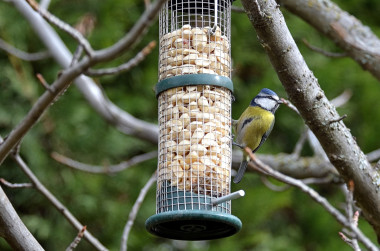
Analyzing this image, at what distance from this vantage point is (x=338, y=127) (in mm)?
3068

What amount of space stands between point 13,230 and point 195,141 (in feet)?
2.87

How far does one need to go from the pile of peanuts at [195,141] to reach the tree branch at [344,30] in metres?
0.94

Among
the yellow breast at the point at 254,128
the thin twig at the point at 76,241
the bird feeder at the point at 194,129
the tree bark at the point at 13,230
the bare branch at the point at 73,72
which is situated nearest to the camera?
the bare branch at the point at 73,72

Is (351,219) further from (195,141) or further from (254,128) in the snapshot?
(254,128)

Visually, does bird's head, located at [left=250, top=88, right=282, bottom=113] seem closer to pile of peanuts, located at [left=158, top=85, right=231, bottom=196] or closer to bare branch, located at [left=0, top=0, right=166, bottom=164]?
pile of peanuts, located at [left=158, top=85, right=231, bottom=196]

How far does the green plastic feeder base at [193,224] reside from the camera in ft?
9.87

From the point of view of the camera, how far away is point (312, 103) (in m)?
3.01

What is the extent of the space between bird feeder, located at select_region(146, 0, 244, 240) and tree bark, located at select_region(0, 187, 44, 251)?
537 millimetres

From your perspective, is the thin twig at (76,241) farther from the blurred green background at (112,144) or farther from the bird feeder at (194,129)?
the blurred green background at (112,144)

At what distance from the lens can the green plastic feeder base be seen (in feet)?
9.87

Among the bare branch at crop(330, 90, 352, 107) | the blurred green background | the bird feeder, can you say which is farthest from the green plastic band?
the blurred green background

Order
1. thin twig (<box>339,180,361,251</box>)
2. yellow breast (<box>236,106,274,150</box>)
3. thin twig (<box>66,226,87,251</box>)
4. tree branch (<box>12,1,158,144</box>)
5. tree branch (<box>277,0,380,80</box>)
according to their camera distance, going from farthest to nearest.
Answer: tree branch (<box>12,1,158,144</box>) → tree branch (<box>277,0,380,80</box>) → yellow breast (<box>236,106,274,150</box>) → thin twig (<box>66,226,87,251</box>) → thin twig (<box>339,180,361,251</box>)

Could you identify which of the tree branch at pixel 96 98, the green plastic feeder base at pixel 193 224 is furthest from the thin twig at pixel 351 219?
the tree branch at pixel 96 98

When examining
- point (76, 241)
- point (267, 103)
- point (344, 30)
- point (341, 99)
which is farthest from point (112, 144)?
point (76, 241)
